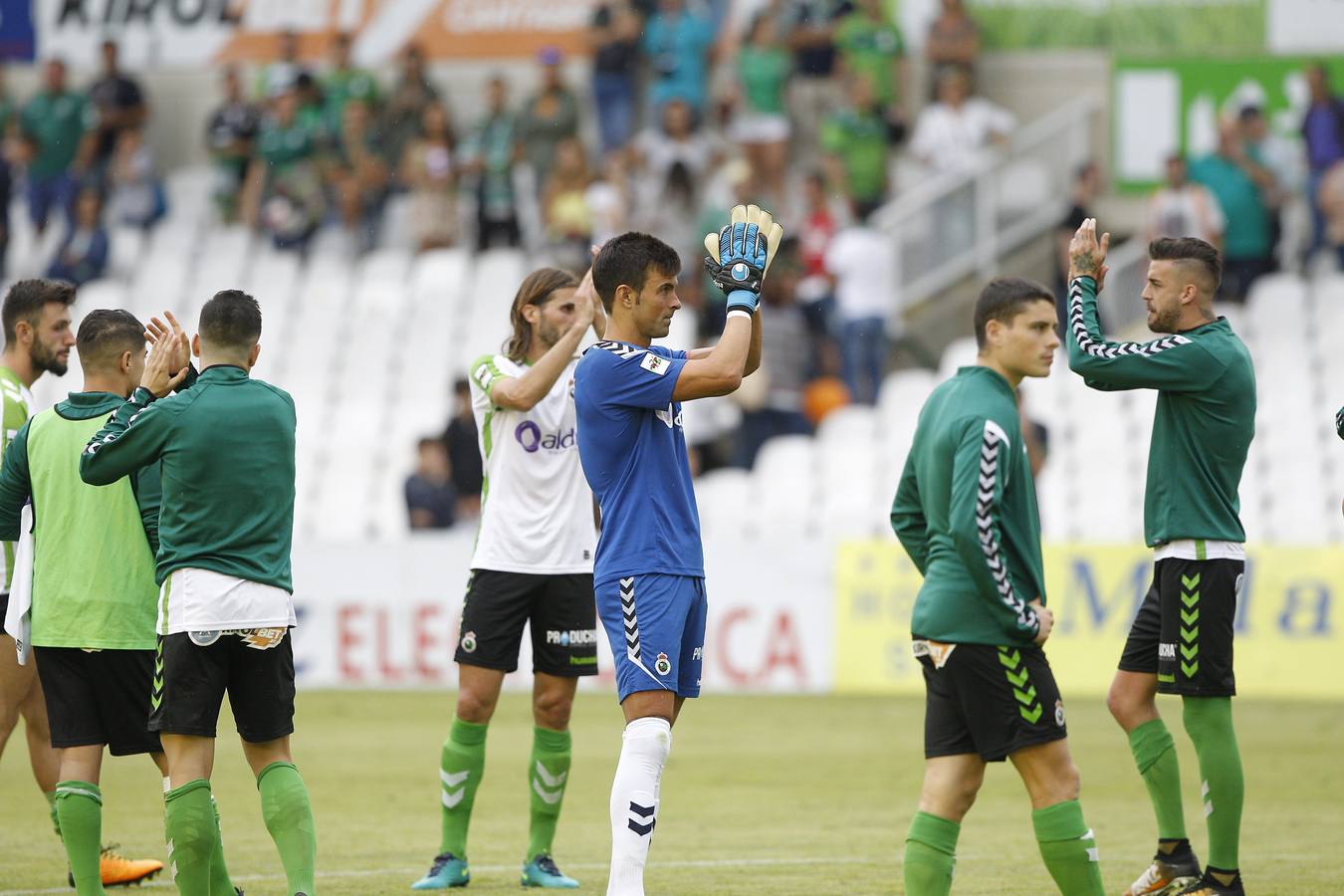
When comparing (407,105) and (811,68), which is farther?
(407,105)

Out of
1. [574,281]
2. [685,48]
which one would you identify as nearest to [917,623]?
[574,281]

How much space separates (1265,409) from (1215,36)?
5.02m

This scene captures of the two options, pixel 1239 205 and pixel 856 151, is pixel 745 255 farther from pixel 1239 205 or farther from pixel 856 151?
pixel 856 151

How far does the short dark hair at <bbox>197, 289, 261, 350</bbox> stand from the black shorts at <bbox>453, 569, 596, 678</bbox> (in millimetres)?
2079

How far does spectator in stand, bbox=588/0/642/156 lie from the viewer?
23.1 m

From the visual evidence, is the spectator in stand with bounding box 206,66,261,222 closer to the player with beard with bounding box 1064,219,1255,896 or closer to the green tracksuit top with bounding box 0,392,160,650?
the green tracksuit top with bounding box 0,392,160,650

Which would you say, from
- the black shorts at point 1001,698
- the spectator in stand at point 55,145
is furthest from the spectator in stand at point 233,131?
the black shorts at point 1001,698

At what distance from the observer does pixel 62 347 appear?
8570mm

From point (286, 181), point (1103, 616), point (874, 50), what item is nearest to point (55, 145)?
point (286, 181)

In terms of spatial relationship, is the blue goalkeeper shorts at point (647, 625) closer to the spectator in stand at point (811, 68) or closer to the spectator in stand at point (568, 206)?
the spectator in stand at point (568, 206)

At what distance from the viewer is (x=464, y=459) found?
19328 mm

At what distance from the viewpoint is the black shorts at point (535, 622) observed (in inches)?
346

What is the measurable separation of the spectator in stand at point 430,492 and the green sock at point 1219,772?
11.5 meters

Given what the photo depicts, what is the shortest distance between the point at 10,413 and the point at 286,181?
15.9m
